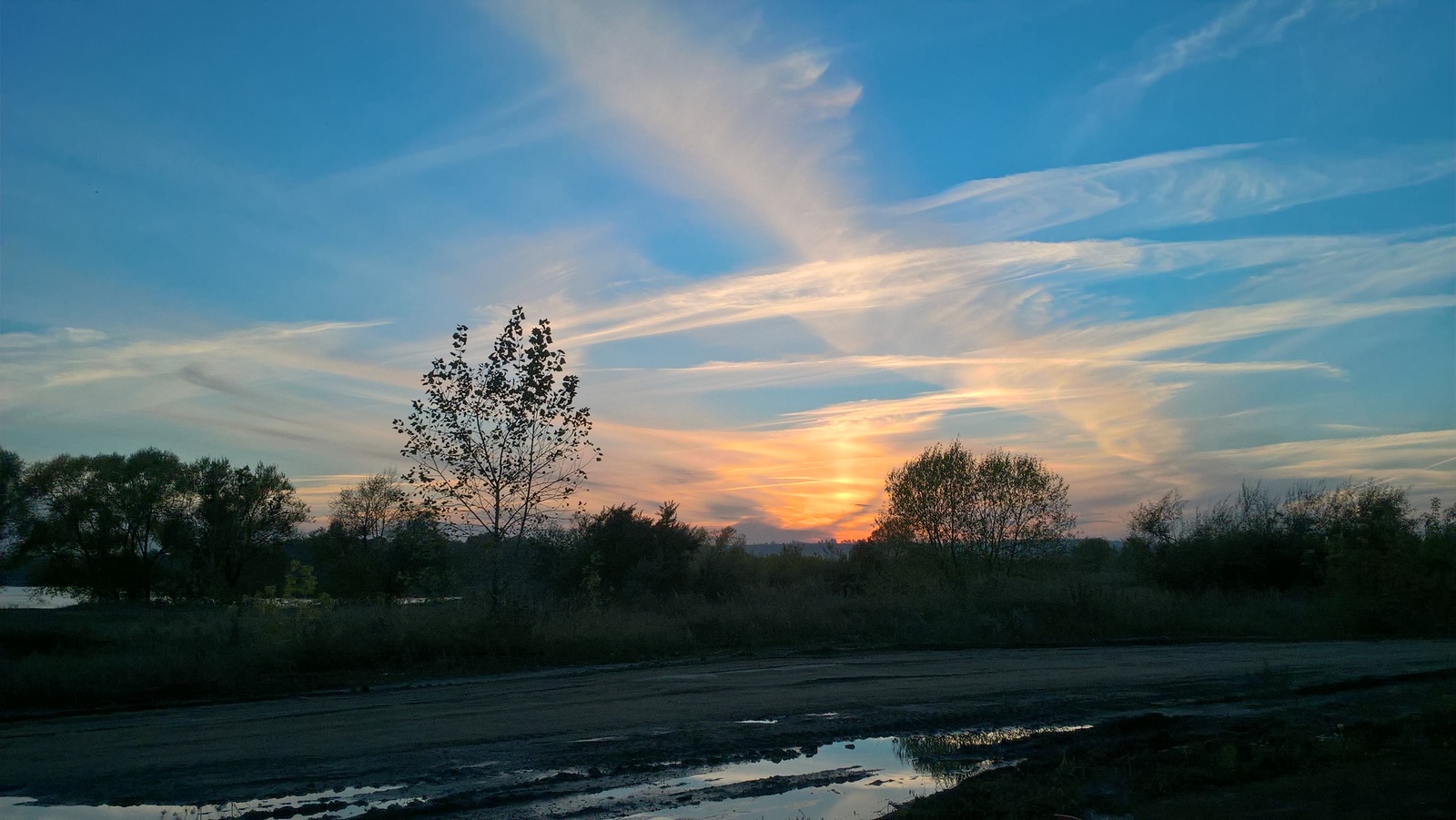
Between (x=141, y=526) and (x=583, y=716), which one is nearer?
(x=583, y=716)

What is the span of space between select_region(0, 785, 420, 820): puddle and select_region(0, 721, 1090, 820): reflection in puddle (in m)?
0.01

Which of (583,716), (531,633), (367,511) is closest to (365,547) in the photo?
(367,511)

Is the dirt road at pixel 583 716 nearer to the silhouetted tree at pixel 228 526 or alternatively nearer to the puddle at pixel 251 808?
the puddle at pixel 251 808

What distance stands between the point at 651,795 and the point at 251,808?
3417 mm

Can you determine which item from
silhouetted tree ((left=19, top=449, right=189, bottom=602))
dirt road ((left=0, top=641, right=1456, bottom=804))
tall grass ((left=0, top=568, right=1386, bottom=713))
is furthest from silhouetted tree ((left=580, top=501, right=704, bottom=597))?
silhouetted tree ((left=19, top=449, right=189, bottom=602))

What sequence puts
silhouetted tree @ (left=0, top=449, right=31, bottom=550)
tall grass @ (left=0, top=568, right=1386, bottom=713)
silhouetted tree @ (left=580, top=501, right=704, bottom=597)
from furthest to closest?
silhouetted tree @ (left=0, top=449, right=31, bottom=550), silhouetted tree @ (left=580, top=501, right=704, bottom=597), tall grass @ (left=0, top=568, right=1386, bottom=713)

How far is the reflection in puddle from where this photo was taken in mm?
7406

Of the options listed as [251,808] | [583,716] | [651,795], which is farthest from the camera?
[583,716]

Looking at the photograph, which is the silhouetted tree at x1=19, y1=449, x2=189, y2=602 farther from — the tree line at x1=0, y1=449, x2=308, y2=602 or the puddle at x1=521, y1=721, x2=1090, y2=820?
the puddle at x1=521, y1=721, x2=1090, y2=820

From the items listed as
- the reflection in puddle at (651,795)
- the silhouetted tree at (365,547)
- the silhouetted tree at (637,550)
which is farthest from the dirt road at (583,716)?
the silhouetted tree at (365,547)

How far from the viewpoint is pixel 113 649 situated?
18.5 m

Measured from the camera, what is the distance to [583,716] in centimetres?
1238

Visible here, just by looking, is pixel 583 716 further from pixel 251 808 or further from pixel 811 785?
pixel 251 808

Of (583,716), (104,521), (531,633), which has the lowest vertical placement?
(583,716)
